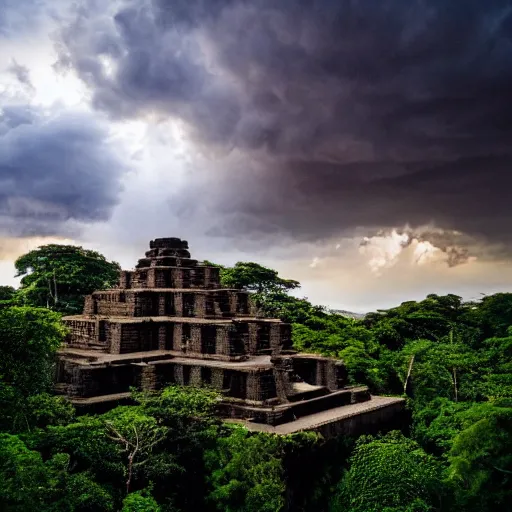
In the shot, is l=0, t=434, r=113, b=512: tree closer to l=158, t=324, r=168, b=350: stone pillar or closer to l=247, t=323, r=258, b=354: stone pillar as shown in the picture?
l=158, t=324, r=168, b=350: stone pillar

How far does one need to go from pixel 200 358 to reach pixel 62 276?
22.1 metres

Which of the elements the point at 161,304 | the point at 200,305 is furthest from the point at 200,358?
the point at 161,304

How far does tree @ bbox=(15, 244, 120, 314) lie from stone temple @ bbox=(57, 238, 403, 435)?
11.7 m

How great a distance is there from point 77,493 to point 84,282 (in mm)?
31124

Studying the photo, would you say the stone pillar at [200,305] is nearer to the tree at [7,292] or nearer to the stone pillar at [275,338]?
the stone pillar at [275,338]

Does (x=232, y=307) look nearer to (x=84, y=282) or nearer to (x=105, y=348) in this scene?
(x=105, y=348)

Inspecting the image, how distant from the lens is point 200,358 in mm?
25484

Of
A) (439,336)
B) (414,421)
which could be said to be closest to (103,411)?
(414,421)

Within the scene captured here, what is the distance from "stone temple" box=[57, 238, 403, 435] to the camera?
21.5 meters

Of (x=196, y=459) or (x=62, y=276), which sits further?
(x=62, y=276)

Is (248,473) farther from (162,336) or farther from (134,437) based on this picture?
(162,336)

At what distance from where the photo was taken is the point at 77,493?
14109 millimetres

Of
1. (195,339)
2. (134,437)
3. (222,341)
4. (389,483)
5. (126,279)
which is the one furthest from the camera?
(126,279)

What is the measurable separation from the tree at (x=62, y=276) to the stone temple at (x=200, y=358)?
11.7 m
